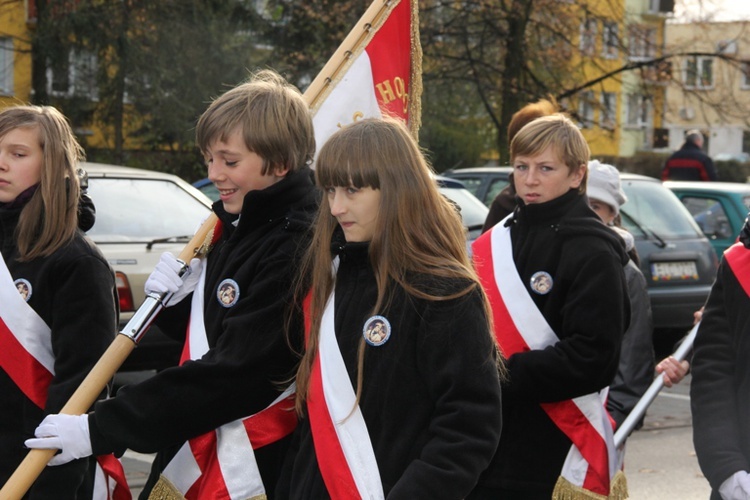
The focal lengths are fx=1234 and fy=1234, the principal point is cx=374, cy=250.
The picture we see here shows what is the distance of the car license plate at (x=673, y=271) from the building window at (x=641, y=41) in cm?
1271

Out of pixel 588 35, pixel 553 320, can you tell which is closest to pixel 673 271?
pixel 553 320

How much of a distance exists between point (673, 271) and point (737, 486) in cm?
827

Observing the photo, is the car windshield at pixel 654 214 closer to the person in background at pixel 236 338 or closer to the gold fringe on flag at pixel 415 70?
the gold fringe on flag at pixel 415 70

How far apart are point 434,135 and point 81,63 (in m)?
12.8

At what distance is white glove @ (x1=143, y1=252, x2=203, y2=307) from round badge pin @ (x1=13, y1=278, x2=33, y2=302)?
389 millimetres

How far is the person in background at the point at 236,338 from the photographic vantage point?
10.0 ft

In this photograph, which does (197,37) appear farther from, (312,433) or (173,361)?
(312,433)

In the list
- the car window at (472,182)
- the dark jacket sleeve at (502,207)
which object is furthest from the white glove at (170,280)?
the car window at (472,182)

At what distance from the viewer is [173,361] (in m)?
7.88

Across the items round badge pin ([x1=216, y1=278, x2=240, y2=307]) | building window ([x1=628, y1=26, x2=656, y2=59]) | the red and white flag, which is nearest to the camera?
round badge pin ([x1=216, y1=278, x2=240, y2=307])

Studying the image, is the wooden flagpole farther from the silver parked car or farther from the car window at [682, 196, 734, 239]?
the car window at [682, 196, 734, 239]

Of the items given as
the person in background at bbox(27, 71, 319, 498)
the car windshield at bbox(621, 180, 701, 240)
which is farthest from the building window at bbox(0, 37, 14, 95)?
the person in background at bbox(27, 71, 319, 498)

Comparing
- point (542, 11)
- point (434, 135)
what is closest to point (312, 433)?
point (542, 11)

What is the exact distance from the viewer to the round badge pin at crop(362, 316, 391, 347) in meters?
2.78
